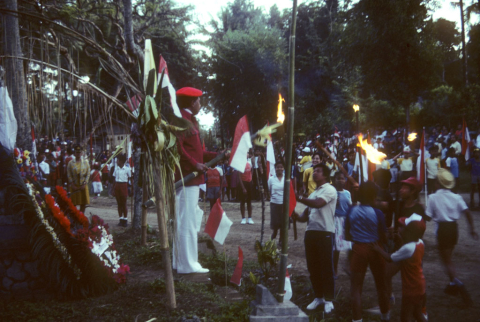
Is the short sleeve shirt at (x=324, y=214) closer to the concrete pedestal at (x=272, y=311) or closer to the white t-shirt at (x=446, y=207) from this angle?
the white t-shirt at (x=446, y=207)

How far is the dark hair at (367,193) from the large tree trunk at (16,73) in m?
3.83

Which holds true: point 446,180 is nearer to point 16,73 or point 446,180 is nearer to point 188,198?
point 188,198

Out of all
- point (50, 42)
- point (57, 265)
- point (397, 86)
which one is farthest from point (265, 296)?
point (397, 86)

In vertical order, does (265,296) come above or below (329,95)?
below

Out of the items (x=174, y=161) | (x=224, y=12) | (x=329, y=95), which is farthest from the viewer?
(x=224, y=12)

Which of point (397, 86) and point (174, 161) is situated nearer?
point (174, 161)

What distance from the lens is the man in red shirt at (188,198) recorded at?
515 cm

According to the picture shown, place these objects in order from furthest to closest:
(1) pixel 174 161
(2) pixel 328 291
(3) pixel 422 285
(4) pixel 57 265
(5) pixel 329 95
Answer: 1. (5) pixel 329 95
2. (2) pixel 328 291
3. (4) pixel 57 265
4. (3) pixel 422 285
5. (1) pixel 174 161

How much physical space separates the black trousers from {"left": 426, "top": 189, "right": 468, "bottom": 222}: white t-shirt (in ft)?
5.47

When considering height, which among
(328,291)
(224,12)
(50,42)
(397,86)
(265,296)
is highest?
(224,12)

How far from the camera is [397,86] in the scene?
20312 mm

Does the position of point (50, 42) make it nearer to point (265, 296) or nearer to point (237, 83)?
point (265, 296)

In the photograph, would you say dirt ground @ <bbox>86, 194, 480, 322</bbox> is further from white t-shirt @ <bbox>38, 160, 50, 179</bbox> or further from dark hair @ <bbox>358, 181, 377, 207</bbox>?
white t-shirt @ <bbox>38, 160, 50, 179</bbox>

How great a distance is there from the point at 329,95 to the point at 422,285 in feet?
105
